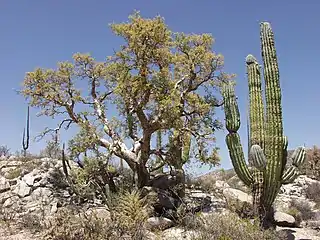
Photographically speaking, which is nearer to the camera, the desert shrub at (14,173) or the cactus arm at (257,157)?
the cactus arm at (257,157)

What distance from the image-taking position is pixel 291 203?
14.4 metres

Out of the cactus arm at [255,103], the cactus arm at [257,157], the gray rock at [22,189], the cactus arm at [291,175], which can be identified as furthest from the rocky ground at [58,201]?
the cactus arm at [255,103]

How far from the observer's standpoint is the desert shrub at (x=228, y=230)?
784 cm

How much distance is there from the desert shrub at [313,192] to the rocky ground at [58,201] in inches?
10.2

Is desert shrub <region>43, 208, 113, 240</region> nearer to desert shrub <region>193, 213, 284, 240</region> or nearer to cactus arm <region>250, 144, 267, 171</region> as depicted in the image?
desert shrub <region>193, 213, 284, 240</region>

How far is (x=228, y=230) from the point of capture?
795 centimetres

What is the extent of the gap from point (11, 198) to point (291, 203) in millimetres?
9433

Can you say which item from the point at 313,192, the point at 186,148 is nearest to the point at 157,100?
the point at 186,148

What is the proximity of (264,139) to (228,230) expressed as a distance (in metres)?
2.86

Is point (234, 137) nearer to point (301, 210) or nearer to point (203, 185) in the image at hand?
point (301, 210)

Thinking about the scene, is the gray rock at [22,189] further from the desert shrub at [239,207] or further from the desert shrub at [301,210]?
the desert shrub at [301,210]

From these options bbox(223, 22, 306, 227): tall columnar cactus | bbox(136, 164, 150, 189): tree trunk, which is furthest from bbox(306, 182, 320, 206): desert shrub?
bbox(136, 164, 150, 189): tree trunk

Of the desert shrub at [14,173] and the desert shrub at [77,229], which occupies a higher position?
the desert shrub at [14,173]

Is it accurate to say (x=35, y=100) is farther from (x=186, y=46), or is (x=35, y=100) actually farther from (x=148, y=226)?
(x=148, y=226)
